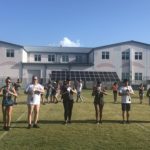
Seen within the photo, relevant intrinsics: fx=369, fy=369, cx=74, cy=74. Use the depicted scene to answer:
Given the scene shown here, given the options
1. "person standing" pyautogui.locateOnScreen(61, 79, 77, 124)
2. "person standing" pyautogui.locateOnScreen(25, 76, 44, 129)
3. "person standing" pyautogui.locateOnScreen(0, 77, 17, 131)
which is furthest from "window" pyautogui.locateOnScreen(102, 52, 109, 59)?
"person standing" pyautogui.locateOnScreen(0, 77, 17, 131)

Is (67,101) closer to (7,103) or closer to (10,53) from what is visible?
(7,103)

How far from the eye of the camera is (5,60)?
6625 cm

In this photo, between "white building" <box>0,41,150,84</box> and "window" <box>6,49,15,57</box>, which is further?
"window" <box>6,49,15,57</box>

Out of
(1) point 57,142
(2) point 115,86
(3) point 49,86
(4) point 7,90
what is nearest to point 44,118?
(4) point 7,90

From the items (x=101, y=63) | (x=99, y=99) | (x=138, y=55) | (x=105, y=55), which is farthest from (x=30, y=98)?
(x=138, y=55)

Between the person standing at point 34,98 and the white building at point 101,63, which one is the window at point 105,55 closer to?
the white building at point 101,63

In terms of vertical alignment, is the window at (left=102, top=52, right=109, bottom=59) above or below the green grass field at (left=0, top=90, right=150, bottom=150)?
above

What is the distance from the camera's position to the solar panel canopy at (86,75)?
193ft

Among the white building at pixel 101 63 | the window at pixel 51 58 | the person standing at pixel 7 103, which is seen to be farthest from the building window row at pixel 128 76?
the person standing at pixel 7 103

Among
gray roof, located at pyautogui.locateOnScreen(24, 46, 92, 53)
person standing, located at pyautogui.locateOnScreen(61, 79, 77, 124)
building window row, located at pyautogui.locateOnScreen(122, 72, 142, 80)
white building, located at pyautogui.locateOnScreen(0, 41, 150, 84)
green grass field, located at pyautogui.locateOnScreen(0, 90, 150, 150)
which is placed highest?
gray roof, located at pyautogui.locateOnScreen(24, 46, 92, 53)

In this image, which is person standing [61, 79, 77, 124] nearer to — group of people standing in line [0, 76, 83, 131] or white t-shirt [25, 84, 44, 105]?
group of people standing in line [0, 76, 83, 131]

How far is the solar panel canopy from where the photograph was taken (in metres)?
58.8

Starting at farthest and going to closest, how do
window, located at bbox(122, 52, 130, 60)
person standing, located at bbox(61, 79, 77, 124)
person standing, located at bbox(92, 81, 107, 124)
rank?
window, located at bbox(122, 52, 130, 60), person standing, located at bbox(92, 81, 107, 124), person standing, located at bbox(61, 79, 77, 124)

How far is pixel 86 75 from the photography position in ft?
198
